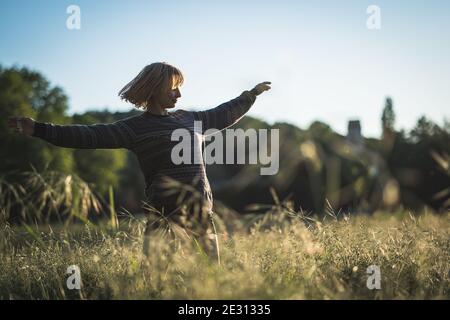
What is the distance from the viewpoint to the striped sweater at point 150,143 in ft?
12.6

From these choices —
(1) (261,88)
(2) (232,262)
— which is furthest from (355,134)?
(2) (232,262)

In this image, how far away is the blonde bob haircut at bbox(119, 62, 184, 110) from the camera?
158 inches

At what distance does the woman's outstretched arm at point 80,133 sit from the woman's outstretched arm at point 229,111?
685mm

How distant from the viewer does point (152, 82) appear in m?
4.02

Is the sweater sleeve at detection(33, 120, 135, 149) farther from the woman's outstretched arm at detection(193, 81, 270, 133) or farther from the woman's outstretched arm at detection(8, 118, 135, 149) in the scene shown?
the woman's outstretched arm at detection(193, 81, 270, 133)

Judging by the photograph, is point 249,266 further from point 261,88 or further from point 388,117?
point 388,117

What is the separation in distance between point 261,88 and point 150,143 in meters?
1.49

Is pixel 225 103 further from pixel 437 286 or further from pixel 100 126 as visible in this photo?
pixel 437 286

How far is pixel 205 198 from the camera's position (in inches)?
152
